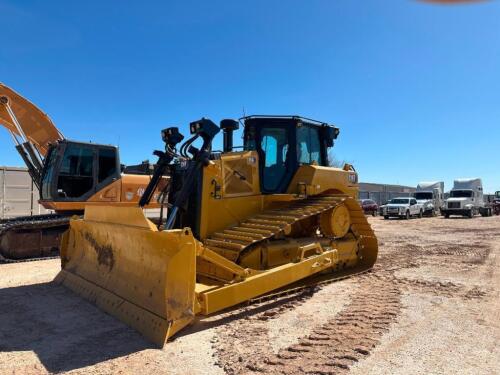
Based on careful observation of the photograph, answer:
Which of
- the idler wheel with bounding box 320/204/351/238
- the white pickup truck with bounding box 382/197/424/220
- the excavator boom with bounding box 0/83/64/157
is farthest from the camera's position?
the white pickup truck with bounding box 382/197/424/220

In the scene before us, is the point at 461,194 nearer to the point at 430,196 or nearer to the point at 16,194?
the point at 430,196

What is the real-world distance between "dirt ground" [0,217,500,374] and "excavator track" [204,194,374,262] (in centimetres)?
84

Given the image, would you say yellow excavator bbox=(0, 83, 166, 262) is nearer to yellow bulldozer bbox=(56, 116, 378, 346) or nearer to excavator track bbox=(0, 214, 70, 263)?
excavator track bbox=(0, 214, 70, 263)

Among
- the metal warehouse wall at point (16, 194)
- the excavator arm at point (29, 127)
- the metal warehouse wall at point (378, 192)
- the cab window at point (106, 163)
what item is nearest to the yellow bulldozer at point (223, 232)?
the cab window at point (106, 163)

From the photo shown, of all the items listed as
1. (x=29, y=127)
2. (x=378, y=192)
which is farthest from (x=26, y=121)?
(x=378, y=192)

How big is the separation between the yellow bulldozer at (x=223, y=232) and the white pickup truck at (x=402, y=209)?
22984 millimetres

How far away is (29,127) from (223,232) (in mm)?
8454

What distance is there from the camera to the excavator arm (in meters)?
11.8

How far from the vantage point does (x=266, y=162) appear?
760 cm

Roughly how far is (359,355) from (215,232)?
2.99 m

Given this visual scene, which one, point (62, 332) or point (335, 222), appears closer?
point (62, 332)

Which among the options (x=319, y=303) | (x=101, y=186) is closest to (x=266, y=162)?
(x=319, y=303)

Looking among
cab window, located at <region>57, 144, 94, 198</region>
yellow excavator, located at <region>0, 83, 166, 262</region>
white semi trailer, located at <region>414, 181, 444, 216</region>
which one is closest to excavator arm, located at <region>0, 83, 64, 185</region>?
yellow excavator, located at <region>0, 83, 166, 262</region>

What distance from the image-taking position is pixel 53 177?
34.9ft
